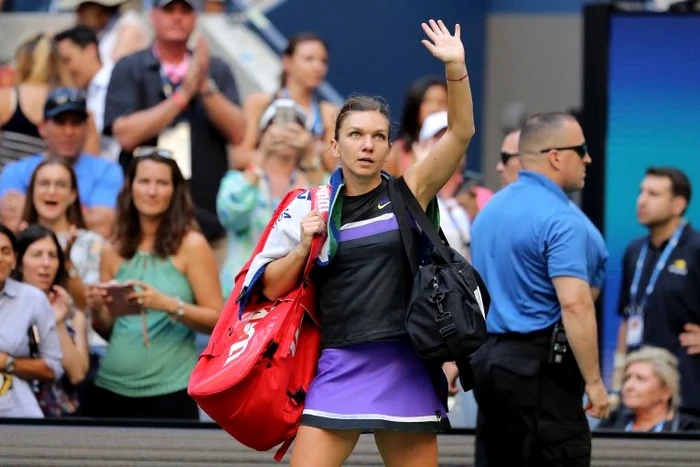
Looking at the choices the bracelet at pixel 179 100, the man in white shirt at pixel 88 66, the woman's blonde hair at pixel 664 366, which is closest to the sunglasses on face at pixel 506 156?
the woman's blonde hair at pixel 664 366

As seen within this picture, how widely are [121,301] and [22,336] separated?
0.52 metres

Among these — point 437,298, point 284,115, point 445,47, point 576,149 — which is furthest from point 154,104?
point 437,298

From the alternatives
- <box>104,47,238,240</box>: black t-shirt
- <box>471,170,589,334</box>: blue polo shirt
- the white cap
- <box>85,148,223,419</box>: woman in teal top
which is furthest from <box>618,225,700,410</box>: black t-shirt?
<box>85,148,223,419</box>: woman in teal top

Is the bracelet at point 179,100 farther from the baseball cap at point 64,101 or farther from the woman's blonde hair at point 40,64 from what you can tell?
the woman's blonde hair at point 40,64

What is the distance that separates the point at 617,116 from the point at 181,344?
3475mm

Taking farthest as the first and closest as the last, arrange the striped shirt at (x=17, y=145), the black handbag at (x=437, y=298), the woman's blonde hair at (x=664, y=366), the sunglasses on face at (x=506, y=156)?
the striped shirt at (x=17, y=145) < the woman's blonde hair at (x=664, y=366) < the sunglasses on face at (x=506, y=156) < the black handbag at (x=437, y=298)

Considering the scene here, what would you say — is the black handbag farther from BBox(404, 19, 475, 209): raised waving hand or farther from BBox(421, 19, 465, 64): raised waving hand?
BBox(421, 19, 465, 64): raised waving hand

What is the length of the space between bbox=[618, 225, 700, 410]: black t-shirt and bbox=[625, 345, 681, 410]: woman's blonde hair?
308mm

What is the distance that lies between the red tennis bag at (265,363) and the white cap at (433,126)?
330cm

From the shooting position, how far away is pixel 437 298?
5.27 meters

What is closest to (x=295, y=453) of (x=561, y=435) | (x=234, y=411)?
(x=234, y=411)

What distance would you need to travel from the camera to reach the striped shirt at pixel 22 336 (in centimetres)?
748

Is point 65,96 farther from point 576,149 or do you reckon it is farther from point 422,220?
point 422,220

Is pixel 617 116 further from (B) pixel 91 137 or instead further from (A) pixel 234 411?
(A) pixel 234 411
